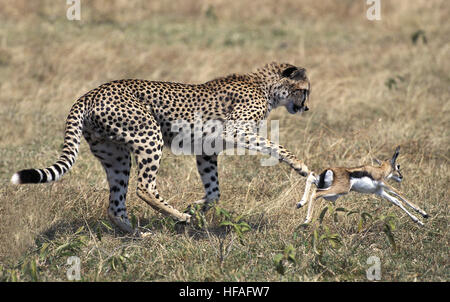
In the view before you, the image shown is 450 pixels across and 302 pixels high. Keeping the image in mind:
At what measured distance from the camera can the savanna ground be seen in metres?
4.46

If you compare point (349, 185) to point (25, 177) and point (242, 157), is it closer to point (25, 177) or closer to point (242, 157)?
point (25, 177)

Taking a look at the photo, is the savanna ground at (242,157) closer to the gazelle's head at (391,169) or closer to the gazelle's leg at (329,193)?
the gazelle's leg at (329,193)

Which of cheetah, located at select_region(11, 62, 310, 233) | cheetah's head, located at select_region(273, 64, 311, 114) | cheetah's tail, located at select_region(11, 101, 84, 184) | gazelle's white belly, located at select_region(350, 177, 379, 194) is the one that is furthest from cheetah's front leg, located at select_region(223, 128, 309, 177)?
cheetah's tail, located at select_region(11, 101, 84, 184)

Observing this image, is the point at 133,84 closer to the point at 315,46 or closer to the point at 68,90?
the point at 68,90

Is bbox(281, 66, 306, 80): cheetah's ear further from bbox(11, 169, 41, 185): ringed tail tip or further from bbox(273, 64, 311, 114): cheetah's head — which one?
bbox(11, 169, 41, 185): ringed tail tip

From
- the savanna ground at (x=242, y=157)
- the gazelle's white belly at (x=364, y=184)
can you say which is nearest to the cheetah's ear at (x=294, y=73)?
the savanna ground at (x=242, y=157)

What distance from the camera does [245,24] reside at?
1289 centimetres

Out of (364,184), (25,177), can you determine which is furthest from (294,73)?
(25,177)

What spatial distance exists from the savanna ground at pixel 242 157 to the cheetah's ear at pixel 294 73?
0.93 metres

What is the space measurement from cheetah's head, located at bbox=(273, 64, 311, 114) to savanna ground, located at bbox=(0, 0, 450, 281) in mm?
742

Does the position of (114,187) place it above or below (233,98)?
below
